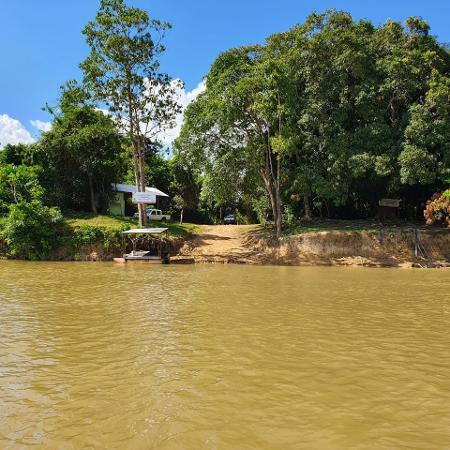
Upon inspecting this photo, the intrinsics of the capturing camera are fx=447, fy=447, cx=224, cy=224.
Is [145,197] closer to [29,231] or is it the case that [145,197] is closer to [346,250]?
[29,231]

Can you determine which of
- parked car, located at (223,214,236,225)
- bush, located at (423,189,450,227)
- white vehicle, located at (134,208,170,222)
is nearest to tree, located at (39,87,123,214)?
white vehicle, located at (134,208,170,222)

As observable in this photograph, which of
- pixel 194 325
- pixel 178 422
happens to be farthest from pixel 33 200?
pixel 178 422

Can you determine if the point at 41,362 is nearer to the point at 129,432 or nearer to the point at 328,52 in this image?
the point at 129,432

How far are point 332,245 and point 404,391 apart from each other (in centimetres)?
2105

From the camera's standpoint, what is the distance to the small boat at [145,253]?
25.4 metres

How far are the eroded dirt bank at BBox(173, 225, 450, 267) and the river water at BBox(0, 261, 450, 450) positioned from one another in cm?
1215

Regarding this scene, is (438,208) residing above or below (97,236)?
above

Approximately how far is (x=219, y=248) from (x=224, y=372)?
870 inches

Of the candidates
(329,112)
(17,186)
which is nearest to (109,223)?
(17,186)

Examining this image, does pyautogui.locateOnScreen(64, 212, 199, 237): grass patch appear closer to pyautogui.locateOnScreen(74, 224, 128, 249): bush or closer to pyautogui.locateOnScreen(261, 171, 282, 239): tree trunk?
pyautogui.locateOnScreen(74, 224, 128, 249): bush

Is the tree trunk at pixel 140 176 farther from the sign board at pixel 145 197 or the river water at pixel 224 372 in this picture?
the river water at pixel 224 372

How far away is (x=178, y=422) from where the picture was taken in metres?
4.95

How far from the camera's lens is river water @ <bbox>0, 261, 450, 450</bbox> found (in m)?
4.70

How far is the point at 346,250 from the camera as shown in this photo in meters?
26.3
